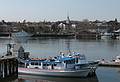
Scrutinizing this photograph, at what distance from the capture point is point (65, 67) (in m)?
31.7

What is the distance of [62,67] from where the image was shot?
104ft

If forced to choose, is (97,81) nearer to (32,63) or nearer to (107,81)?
(107,81)

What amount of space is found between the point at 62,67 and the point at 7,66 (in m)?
5.51

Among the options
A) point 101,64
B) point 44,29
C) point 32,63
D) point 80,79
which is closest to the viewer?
point 80,79

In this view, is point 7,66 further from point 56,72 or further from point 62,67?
point 62,67

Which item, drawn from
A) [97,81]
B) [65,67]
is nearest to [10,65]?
[65,67]

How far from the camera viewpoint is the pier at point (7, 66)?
2839cm

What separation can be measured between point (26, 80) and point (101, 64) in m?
10.6

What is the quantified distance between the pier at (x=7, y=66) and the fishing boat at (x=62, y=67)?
2.27 m

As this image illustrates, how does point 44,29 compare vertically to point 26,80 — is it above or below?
above

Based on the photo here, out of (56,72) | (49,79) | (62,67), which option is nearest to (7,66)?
(49,79)

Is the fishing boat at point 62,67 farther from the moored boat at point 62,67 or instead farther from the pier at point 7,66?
the pier at point 7,66

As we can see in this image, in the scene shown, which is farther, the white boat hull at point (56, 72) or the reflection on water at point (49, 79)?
the white boat hull at point (56, 72)

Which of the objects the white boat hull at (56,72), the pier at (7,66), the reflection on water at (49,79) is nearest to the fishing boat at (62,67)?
the white boat hull at (56,72)
